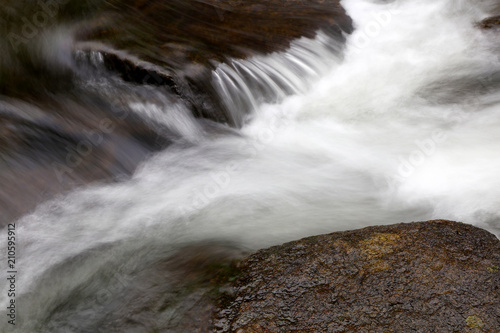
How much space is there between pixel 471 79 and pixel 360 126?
1692 millimetres

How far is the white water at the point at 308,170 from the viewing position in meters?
3.93

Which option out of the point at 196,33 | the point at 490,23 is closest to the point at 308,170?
the point at 196,33

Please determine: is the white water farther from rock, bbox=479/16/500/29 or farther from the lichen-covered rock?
the lichen-covered rock

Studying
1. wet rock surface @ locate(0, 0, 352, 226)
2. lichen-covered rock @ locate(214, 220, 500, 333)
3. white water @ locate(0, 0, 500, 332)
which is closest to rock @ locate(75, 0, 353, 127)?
wet rock surface @ locate(0, 0, 352, 226)

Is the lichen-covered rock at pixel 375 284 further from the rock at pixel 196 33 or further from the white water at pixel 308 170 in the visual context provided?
the rock at pixel 196 33

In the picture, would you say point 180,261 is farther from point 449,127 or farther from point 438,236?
point 449,127

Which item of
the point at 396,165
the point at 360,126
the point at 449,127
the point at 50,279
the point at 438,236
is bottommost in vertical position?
the point at 50,279

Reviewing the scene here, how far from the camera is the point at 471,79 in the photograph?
6.20m

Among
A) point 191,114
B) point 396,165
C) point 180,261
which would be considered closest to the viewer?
point 180,261

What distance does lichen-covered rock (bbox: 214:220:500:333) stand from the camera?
2.60 meters

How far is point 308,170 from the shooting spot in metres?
5.19

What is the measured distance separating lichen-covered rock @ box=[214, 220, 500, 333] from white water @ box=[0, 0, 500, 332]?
75 cm

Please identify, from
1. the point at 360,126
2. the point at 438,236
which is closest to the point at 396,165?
the point at 360,126

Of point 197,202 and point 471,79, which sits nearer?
point 197,202
